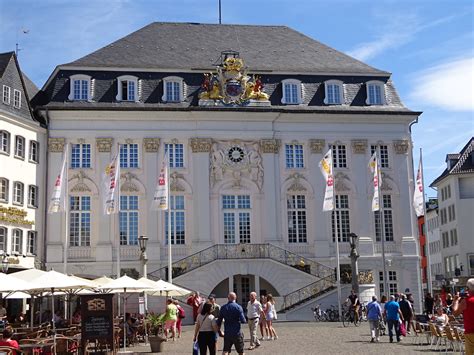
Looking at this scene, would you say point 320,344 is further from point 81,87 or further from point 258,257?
point 81,87

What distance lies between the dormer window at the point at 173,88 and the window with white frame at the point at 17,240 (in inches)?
471

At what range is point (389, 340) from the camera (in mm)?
25109

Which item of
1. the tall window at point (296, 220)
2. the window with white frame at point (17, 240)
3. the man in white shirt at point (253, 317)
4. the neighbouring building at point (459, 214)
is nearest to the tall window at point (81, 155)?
the window with white frame at point (17, 240)

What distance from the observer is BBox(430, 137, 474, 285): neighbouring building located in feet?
208

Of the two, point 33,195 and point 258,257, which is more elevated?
point 33,195

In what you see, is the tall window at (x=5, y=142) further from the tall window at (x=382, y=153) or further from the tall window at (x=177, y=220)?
the tall window at (x=382, y=153)

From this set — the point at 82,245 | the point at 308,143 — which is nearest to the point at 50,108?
the point at 82,245

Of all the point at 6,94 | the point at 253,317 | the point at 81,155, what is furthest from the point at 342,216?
the point at 253,317

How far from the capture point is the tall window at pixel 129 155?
4394 centimetres

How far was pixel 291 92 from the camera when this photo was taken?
Result: 152 ft

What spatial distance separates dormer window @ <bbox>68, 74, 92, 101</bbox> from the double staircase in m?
11.4

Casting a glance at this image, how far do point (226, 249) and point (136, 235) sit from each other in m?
5.44

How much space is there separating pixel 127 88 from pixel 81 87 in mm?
2726

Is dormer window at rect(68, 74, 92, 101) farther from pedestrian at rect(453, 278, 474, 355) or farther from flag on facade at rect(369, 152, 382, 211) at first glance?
pedestrian at rect(453, 278, 474, 355)
